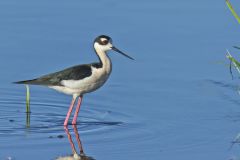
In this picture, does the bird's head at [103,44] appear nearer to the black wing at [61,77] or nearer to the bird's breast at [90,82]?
the bird's breast at [90,82]

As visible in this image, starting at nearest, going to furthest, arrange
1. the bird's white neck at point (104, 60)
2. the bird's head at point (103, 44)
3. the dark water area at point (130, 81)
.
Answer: the dark water area at point (130, 81), the bird's white neck at point (104, 60), the bird's head at point (103, 44)

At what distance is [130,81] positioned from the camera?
11844 mm

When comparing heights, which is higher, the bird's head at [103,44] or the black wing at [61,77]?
the bird's head at [103,44]

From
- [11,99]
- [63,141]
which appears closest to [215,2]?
[11,99]

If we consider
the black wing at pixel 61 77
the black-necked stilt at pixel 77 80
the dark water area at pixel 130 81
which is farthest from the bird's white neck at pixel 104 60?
the dark water area at pixel 130 81

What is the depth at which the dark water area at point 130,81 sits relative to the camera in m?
9.55

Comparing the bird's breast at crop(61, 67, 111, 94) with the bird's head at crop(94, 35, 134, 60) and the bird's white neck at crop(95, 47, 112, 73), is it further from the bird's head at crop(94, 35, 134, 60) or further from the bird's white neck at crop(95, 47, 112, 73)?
the bird's head at crop(94, 35, 134, 60)

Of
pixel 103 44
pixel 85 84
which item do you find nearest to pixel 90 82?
pixel 85 84

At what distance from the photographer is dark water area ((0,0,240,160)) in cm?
955

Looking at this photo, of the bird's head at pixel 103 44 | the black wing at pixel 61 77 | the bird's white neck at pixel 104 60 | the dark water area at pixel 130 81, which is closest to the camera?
the dark water area at pixel 130 81

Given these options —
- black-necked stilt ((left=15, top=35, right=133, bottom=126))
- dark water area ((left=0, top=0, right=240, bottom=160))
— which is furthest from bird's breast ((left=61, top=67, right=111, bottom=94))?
dark water area ((left=0, top=0, right=240, bottom=160))

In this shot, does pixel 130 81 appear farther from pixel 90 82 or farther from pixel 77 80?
→ pixel 77 80

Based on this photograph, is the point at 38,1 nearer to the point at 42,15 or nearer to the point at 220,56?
the point at 42,15

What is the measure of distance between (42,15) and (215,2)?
9.16 ft
